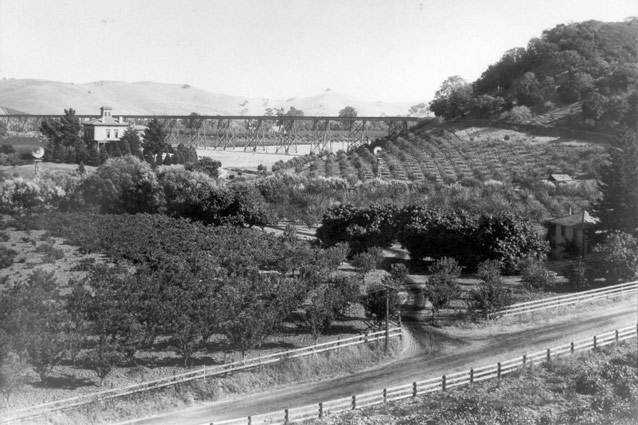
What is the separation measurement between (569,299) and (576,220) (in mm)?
12105

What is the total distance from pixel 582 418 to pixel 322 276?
44.2 feet

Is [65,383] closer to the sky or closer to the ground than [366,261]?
closer to the ground

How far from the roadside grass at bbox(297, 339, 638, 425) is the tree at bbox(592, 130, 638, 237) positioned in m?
14.5

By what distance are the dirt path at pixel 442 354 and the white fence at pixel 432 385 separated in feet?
3.78

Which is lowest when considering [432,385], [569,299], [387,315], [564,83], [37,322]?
[432,385]

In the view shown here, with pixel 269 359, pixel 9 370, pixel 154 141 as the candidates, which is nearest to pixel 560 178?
pixel 269 359

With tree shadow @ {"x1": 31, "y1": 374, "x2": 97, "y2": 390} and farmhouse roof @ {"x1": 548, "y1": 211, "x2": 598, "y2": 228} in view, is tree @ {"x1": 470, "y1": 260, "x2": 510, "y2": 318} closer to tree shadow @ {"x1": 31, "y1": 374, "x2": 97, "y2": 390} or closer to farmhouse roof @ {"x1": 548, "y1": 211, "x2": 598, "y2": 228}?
farmhouse roof @ {"x1": 548, "y1": 211, "x2": 598, "y2": 228}

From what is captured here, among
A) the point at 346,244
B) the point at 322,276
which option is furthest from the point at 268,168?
the point at 322,276

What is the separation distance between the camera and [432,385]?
59.3 ft

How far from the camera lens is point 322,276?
27391 millimetres

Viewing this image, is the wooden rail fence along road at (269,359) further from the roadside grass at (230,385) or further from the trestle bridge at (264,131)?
the trestle bridge at (264,131)

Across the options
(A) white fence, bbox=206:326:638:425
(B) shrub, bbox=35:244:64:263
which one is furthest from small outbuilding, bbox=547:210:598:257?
(B) shrub, bbox=35:244:64:263

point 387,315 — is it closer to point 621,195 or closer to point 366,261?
point 366,261

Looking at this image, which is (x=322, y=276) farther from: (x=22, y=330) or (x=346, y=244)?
(x=22, y=330)
